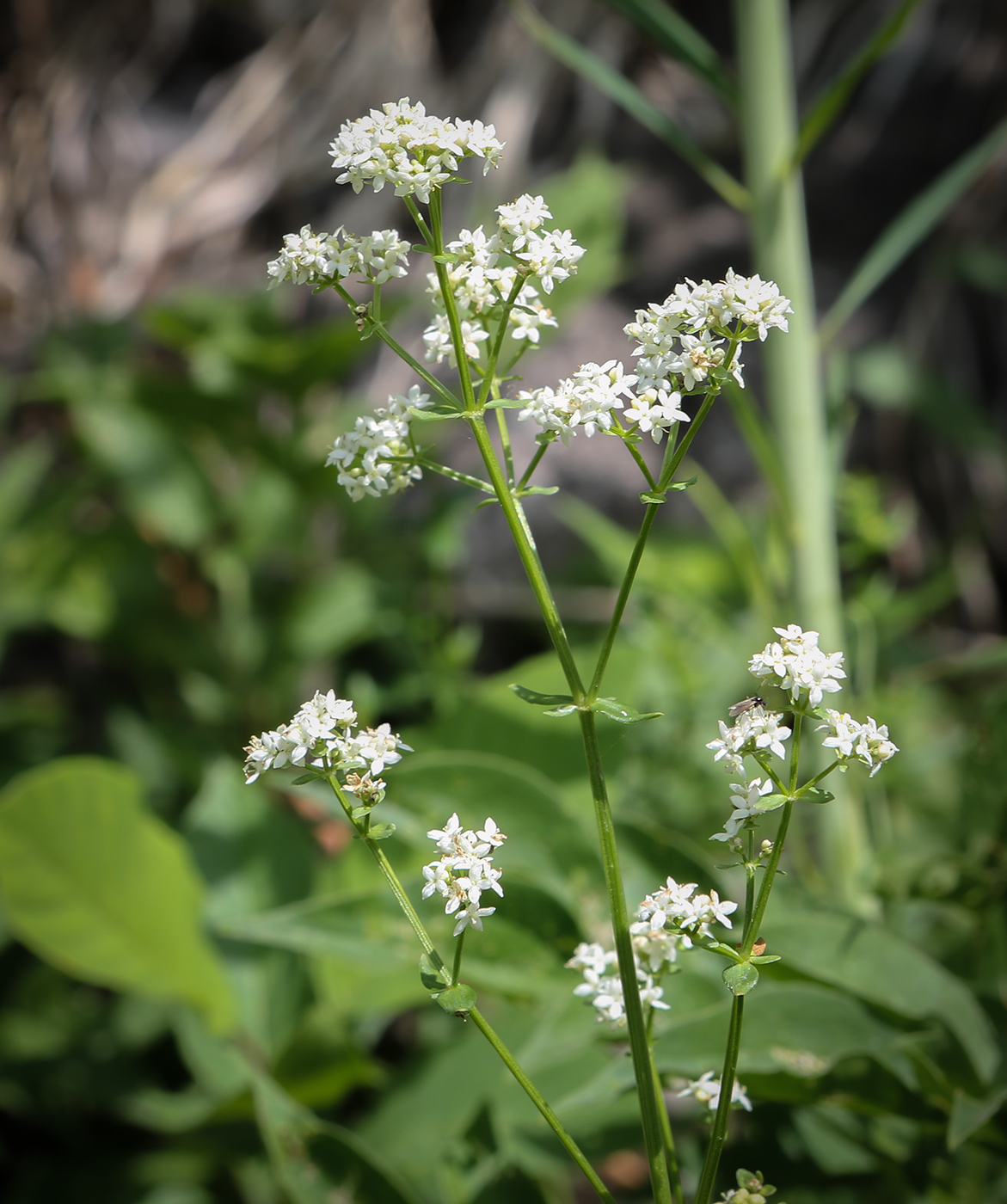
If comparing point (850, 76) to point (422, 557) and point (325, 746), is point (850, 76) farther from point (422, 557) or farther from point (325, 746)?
point (422, 557)

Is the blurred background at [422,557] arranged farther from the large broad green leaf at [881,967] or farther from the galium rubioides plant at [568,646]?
the galium rubioides plant at [568,646]

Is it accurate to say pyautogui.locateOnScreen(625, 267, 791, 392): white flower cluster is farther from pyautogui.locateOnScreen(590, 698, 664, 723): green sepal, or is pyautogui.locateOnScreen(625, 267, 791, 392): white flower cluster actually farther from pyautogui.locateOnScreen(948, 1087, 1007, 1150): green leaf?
pyautogui.locateOnScreen(948, 1087, 1007, 1150): green leaf

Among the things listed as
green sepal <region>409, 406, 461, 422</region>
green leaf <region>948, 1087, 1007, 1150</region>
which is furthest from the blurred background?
green sepal <region>409, 406, 461, 422</region>

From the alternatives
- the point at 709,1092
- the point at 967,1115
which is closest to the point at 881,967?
the point at 967,1115

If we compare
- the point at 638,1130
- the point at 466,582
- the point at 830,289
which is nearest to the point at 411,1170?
the point at 638,1130

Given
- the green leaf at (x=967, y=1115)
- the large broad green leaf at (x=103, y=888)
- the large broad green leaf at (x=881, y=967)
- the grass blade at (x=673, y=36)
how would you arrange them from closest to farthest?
the green leaf at (x=967, y=1115), the large broad green leaf at (x=881, y=967), the grass blade at (x=673, y=36), the large broad green leaf at (x=103, y=888)

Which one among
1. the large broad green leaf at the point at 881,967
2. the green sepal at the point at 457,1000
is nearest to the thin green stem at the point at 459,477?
the green sepal at the point at 457,1000
